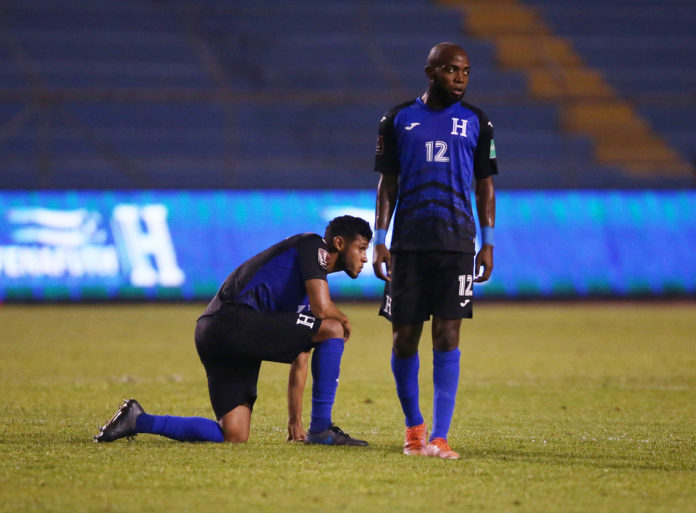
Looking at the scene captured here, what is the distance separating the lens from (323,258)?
5.79 metres

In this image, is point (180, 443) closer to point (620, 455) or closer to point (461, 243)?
point (461, 243)

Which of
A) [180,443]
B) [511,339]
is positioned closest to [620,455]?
[180,443]

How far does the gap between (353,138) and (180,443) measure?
674 inches

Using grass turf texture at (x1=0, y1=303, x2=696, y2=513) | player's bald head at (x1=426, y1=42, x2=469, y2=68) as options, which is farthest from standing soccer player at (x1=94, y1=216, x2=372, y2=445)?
player's bald head at (x1=426, y1=42, x2=469, y2=68)

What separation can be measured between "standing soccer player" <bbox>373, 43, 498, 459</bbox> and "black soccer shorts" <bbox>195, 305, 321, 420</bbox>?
488 millimetres

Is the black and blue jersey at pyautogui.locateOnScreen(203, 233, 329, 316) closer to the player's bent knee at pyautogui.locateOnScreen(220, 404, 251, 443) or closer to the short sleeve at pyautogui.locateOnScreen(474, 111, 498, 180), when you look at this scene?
the player's bent knee at pyautogui.locateOnScreen(220, 404, 251, 443)

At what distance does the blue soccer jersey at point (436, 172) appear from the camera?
216 inches

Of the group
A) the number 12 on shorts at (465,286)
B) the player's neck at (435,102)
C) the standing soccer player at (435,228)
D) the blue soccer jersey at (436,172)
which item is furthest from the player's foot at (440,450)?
the player's neck at (435,102)

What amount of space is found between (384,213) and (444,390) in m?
0.91

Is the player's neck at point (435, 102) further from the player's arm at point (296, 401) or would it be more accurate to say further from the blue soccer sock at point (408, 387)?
the player's arm at point (296, 401)

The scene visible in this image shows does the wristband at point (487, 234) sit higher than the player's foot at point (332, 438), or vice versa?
the wristband at point (487, 234)

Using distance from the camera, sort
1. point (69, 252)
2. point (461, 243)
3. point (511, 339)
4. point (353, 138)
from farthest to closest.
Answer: point (353, 138)
point (69, 252)
point (511, 339)
point (461, 243)

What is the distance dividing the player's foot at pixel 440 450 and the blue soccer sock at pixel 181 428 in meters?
1.10

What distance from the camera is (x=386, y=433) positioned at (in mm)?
6348
